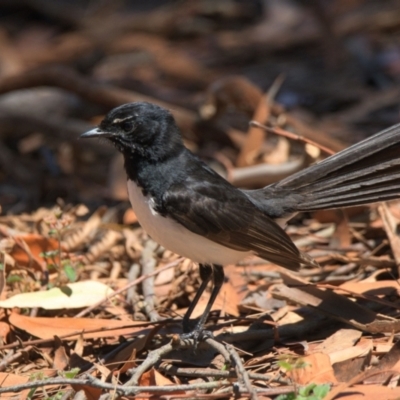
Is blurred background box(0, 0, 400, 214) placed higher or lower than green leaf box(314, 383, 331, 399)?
higher

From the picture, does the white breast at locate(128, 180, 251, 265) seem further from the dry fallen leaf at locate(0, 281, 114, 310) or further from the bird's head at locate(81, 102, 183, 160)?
the dry fallen leaf at locate(0, 281, 114, 310)

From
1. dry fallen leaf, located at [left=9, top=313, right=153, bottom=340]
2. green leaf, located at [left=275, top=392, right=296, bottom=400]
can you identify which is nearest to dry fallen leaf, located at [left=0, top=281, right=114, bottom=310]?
dry fallen leaf, located at [left=9, top=313, right=153, bottom=340]

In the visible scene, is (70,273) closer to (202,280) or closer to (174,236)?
(174,236)

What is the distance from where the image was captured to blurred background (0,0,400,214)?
286 inches

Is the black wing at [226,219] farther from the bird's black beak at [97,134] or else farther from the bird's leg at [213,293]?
the bird's black beak at [97,134]

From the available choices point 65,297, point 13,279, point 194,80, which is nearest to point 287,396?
point 65,297

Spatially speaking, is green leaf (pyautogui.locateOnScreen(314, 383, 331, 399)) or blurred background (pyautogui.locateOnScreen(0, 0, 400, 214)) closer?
green leaf (pyautogui.locateOnScreen(314, 383, 331, 399))

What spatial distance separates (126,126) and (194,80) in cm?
444

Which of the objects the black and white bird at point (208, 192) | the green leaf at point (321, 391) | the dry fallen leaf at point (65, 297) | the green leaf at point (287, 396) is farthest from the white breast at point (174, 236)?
the green leaf at point (321, 391)

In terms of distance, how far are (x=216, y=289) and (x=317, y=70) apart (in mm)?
4995

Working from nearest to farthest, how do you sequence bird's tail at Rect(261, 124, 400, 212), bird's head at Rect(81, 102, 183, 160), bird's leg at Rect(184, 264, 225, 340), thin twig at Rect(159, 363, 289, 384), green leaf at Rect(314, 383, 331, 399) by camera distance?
green leaf at Rect(314, 383, 331, 399)
thin twig at Rect(159, 363, 289, 384)
bird's leg at Rect(184, 264, 225, 340)
bird's tail at Rect(261, 124, 400, 212)
bird's head at Rect(81, 102, 183, 160)

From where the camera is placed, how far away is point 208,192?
4703mm

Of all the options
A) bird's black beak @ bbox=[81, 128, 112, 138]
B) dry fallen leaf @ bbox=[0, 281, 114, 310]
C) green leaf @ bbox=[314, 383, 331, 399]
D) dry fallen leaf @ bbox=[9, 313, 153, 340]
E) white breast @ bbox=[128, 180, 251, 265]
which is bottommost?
dry fallen leaf @ bbox=[9, 313, 153, 340]

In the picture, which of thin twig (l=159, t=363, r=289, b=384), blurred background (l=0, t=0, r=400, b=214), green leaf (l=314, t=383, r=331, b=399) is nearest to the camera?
green leaf (l=314, t=383, r=331, b=399)
